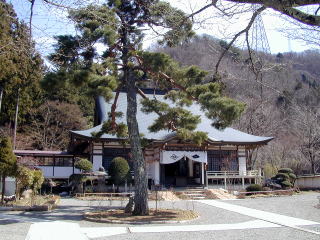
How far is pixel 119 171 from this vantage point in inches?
765

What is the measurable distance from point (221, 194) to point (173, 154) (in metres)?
3.91

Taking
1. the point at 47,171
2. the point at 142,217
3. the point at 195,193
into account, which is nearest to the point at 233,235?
the point at 142,217

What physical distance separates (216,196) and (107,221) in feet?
32.0

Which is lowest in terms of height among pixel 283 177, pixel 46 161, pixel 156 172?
pixel 283 177

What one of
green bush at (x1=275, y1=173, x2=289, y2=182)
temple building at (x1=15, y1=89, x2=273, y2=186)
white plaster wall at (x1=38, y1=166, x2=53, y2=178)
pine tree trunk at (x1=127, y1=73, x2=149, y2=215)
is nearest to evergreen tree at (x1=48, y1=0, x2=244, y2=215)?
pine tree trunk at (x1=127, y1=73, x2=149, y2=215)

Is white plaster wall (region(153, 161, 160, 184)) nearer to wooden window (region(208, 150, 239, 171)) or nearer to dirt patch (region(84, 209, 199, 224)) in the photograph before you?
wooden window (region(208, 150, 239, 171))

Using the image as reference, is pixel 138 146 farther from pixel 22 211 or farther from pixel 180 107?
pixel 22 211

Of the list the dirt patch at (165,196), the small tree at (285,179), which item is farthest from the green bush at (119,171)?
the small tree at (285,179)

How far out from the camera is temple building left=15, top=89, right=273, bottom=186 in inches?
839

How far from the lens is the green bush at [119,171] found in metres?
19.4

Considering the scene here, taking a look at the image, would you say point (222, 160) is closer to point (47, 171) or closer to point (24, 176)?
point (47, 171)

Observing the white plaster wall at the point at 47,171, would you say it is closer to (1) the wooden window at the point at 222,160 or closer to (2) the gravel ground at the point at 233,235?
(1) the wooden window at the point at 222,160

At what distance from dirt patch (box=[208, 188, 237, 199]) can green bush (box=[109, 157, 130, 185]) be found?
4.93 meters

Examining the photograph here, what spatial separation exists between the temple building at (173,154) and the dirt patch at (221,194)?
1526 millimetres
